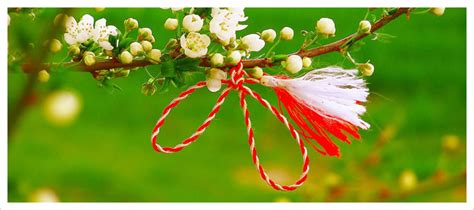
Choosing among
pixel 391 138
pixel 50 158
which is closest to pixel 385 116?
pixel 391 138

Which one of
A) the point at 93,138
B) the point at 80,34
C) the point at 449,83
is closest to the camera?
the point at 80,34

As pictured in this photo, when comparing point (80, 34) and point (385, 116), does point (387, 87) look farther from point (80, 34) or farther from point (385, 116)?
point (80, 34)

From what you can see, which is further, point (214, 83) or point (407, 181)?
point (407, 181)

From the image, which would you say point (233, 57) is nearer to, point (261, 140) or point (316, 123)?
point (316, 123)

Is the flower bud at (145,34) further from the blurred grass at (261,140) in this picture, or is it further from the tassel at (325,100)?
the blurred grass at (261,140)

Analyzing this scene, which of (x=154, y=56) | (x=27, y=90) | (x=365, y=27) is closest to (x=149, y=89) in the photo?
(x=154, y=56)
